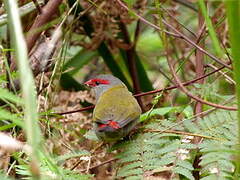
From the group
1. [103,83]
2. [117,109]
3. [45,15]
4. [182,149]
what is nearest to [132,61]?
[103,83]

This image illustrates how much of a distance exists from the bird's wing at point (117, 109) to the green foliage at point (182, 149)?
9.8 inches

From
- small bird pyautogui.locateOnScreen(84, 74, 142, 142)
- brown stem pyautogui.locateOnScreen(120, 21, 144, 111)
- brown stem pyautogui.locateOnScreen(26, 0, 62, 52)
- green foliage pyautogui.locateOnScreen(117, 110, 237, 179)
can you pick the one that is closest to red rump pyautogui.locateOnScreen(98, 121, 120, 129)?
small bird pyautogui.locateOnScreen(84, 74, 142, 142)

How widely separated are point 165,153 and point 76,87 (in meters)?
2.10

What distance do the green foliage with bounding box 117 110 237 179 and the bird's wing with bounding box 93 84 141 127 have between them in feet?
0.82

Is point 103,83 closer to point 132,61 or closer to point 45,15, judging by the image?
point 132,61

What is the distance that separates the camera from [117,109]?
9.50 ft

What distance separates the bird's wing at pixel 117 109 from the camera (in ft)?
9.09

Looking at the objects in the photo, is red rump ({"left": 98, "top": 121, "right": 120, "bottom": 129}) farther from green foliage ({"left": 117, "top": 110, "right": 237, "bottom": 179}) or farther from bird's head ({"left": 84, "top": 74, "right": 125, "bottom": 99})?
bird's head ({"left": 84, "top": 74, "right": 125, "bottom": 99})

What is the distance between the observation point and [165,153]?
2.14 m

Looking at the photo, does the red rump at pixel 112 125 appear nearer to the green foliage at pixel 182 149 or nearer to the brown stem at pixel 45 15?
the green foliage at pixel 182 149

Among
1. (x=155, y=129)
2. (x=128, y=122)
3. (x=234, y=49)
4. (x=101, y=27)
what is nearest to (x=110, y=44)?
(x=101, y=27)

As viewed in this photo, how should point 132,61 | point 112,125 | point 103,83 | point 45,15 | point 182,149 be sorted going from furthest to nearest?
point 132,61 < point 103,83 < point 45,15 < point 112,125 < point 182,149

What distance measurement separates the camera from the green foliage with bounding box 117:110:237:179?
188cm

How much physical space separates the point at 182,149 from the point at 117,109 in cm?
86
